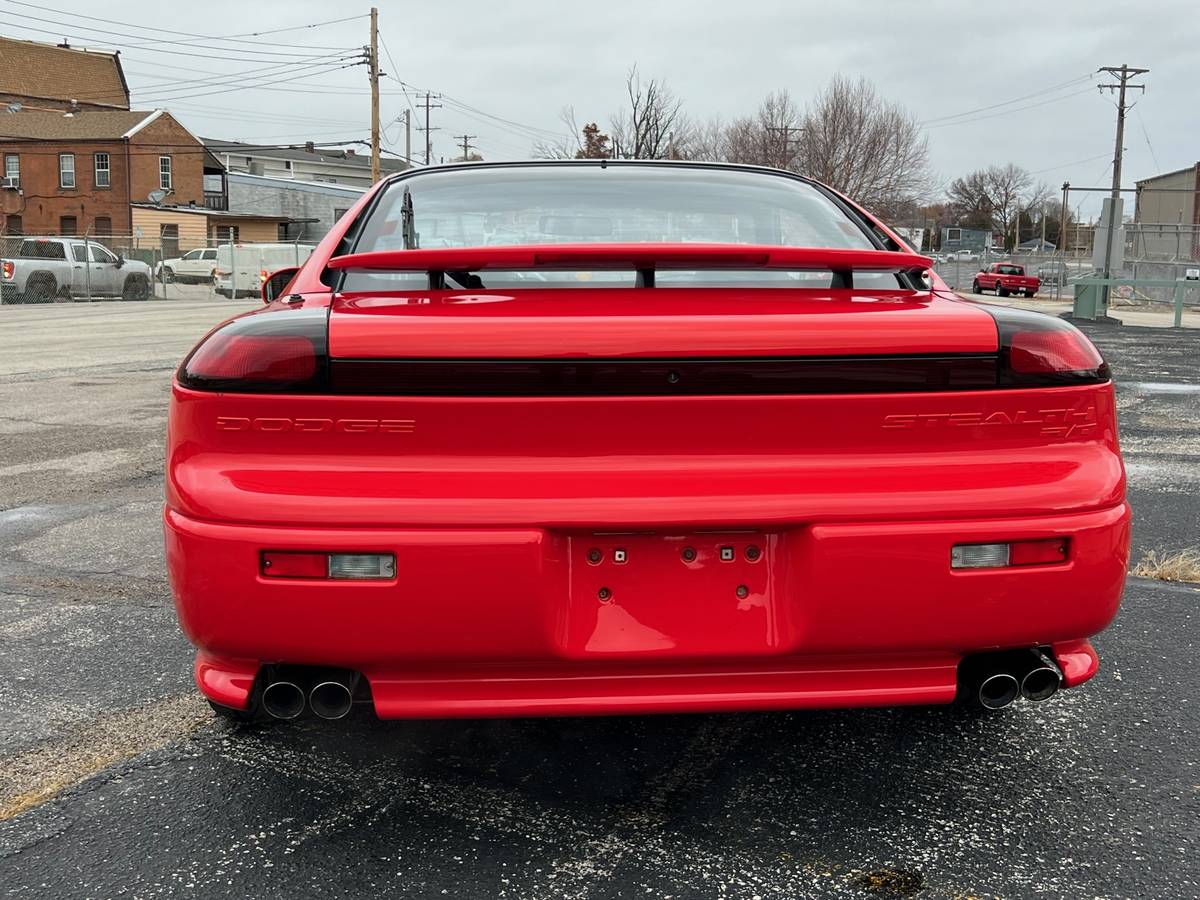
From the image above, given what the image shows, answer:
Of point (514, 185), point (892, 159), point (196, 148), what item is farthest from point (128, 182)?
point (514, 185)

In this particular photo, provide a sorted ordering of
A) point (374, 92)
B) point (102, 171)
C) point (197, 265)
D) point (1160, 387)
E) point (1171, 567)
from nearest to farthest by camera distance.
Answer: point (1171, 567)
point (1160, 387)
point (374, 92)
point (197, 265)
point (102, 171)

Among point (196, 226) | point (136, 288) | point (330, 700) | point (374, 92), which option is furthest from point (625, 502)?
point (196, 226)

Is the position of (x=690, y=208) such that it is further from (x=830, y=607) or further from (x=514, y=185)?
(x=830, y=607)

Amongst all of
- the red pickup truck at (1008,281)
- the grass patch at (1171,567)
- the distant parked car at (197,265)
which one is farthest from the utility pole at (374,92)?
the grass patch at (1171,567)

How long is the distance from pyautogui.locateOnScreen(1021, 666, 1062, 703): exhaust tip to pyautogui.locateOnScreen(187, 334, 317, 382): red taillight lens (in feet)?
5.30

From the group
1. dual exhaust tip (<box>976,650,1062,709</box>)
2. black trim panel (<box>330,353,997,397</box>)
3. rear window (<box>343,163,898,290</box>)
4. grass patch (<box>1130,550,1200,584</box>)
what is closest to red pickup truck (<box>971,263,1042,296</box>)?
grass patch (<box>1130,550,1200,584</box>)

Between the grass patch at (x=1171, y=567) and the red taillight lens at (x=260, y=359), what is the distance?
11.6ft

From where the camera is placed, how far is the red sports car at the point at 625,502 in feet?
6.72

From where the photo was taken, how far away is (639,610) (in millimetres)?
2105

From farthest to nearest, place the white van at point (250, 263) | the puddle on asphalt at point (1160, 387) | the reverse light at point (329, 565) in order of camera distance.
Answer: the white van at point (250, 263) < the puddle on asphalt at point (1160, 387) < the reverse light at point (329, 565)

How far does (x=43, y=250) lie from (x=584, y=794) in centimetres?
2833

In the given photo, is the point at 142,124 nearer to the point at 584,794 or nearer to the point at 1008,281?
the point at 1008,281

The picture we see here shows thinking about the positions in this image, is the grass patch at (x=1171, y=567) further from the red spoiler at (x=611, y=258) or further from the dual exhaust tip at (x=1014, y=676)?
the red spoiler at (x=611, y=258)

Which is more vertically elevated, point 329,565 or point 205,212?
point 205,212
